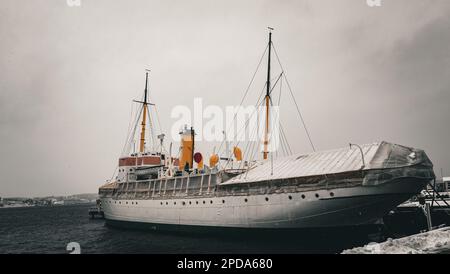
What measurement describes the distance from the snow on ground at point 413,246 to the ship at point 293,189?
116 inches

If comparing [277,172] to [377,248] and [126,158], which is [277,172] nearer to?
[377,248]

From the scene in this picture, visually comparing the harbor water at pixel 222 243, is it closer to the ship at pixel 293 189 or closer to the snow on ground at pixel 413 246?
the ship at pixel 293 189

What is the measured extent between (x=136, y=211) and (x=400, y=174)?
96.7ft

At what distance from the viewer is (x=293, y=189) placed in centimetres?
2033

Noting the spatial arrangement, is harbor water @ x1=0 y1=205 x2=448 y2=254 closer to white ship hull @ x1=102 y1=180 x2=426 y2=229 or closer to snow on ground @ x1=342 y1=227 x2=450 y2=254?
white ship hull @ x1=102 y1=180 x2=426 y2=229

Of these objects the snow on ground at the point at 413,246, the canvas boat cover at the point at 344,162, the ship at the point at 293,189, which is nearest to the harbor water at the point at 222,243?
the ship at the point at 293,189

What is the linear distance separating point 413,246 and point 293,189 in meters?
7.81

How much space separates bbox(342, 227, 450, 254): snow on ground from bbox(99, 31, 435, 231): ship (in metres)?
2.96

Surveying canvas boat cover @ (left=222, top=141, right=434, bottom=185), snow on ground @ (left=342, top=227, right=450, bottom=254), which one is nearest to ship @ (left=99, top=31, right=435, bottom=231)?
canvas boat cover @ (left=222, top=141, right=434, bottom=185)

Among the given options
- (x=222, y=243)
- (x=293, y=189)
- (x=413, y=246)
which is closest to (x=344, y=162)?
(x=293, y=189)

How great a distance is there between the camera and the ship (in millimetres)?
18312

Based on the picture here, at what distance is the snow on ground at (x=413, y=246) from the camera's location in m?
14.4

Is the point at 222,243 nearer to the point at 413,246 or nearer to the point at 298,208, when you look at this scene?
the point at 298,208
